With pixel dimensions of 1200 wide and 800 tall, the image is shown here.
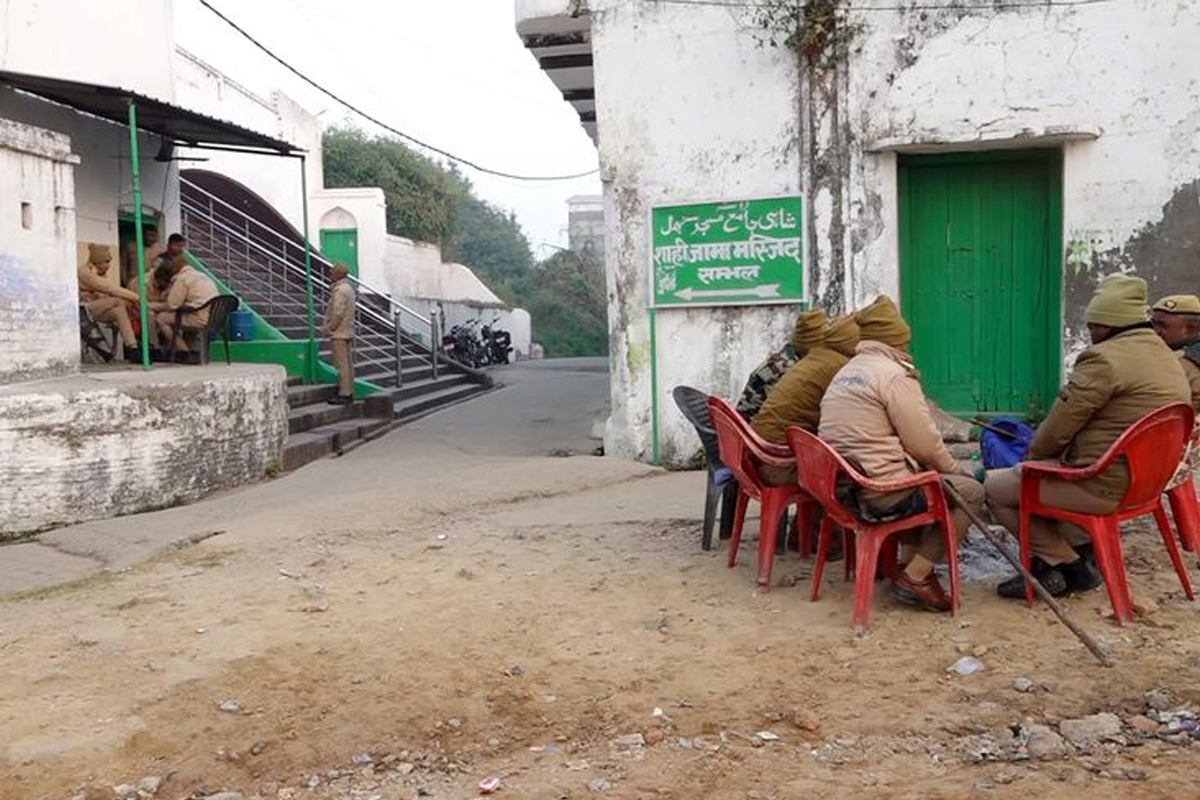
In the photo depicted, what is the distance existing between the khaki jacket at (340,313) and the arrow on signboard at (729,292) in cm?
476

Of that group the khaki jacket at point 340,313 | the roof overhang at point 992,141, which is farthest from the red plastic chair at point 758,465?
the khaki jacket at point 340,313

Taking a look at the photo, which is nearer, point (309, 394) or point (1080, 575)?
point (1080, 575)

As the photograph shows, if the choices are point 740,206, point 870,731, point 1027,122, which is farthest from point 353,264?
point 870,731

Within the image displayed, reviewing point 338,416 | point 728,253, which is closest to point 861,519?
point 728,253

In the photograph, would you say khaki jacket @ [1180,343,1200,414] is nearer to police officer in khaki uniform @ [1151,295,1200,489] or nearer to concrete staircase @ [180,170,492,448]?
police officer in khaki uniform @ [1151,295,1200,489]

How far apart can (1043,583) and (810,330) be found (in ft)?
5.40

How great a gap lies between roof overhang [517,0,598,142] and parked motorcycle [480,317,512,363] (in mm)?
13014

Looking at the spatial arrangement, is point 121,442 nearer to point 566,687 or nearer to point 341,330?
point 341,330

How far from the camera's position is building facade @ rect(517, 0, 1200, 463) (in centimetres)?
801

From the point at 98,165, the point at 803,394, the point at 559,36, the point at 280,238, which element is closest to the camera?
the point at 803,394

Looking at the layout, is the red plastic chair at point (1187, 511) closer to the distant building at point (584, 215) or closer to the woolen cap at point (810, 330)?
the woolen cap at point (810, 330)

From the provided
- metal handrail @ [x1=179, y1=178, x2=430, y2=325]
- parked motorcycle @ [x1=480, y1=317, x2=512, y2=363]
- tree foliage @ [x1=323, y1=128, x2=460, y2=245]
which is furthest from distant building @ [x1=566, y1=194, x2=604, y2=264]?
metal handrail @ [x1=179, y1=178, x2=430, y2=325]

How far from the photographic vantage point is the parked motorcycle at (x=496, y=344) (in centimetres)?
2467

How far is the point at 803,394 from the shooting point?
5.45 m
